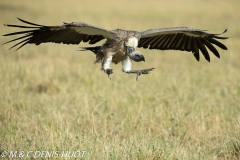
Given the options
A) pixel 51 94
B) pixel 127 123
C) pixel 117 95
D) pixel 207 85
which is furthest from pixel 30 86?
pixel 207 85

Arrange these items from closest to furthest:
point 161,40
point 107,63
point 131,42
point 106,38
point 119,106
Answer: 1. point 131,42
2. point 107,63
3. point 106,38
4. point 161,40
5. point 119,106

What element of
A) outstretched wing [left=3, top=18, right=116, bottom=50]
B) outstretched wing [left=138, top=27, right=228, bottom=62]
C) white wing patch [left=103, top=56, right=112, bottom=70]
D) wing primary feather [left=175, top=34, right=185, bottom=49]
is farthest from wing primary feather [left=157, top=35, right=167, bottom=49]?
white wing patch [left=103, top=56, right=112, bottom=70]

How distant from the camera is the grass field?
15.6 ft

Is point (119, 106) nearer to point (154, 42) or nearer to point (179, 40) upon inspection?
point (154, 42)

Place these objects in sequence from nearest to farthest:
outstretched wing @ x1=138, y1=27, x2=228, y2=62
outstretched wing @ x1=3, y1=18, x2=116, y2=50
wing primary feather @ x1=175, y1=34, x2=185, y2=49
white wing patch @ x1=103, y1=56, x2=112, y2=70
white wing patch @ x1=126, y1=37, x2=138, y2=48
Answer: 1. outstretched wing @ x1=3, y1=18, x2=116, y2=50
2. white wing patch @ x1=126, y1=37, x2=138, y2=48
3. white wing patch @ x1=103, y1=56, x2=112, y2=70
4. outstretched wing @ x1=138, y1=27, x2=228, y2=62
5. wing primary feather @ x1=175, y1=34, x2=185, y2=49

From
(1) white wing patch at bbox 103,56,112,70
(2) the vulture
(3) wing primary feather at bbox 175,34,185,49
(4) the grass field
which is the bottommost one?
(4) the grass field

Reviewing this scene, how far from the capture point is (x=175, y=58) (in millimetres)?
12188

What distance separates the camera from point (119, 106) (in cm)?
679

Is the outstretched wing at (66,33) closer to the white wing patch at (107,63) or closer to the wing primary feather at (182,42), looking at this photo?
the white wing patch at (107,63)

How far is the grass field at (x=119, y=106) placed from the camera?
187 inches

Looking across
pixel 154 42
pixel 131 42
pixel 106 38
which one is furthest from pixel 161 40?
pixel 131 42

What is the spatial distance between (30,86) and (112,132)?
2902 mm

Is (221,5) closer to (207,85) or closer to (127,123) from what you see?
(207,85)

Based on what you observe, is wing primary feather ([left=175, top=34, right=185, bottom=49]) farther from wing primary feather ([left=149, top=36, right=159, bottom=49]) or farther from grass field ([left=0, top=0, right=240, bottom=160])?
grass field ([left=0, top=0, right=240, bottom=160])
